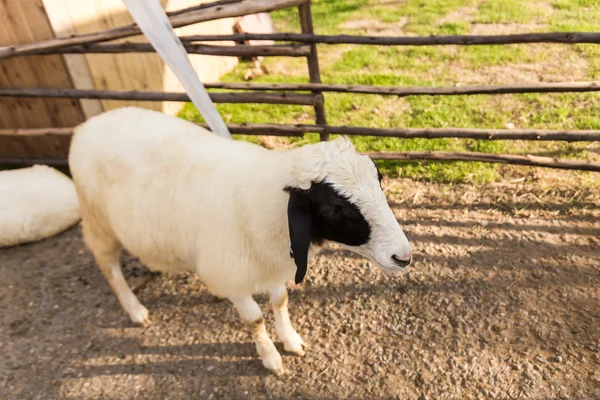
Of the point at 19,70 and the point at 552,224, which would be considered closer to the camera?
the point at 552,224

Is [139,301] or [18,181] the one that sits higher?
[18,181]

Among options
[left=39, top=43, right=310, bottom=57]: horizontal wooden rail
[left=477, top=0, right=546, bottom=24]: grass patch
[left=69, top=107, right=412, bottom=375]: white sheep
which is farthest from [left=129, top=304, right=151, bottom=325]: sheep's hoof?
[left=477, top=0, right=546, bottom=24]: grass patch

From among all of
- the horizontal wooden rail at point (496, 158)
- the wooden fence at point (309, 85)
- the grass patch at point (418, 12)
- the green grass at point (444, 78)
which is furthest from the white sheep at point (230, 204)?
the grass patch at point (418, 12)

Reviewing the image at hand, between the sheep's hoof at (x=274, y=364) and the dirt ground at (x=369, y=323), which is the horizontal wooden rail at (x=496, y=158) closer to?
the dirt ground at (x=369, y=323)

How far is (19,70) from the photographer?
14.9 ft

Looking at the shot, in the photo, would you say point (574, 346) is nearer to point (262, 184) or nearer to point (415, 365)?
Result: point (415, 365)

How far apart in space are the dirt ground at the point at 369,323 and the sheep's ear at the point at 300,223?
118cm

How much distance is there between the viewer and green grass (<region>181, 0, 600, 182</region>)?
470cm

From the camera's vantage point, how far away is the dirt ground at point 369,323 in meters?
2.82

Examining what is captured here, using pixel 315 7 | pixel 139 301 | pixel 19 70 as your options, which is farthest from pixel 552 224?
pixel 315 7

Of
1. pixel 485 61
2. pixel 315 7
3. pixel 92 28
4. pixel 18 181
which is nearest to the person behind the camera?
pixel 18 181

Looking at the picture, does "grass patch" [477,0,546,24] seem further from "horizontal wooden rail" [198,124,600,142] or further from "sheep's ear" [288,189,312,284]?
"sheep's ear" [288,189,312,284]

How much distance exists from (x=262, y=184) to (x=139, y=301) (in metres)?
1.77

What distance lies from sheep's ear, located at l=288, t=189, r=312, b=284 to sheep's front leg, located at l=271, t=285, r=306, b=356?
88 centimetres
